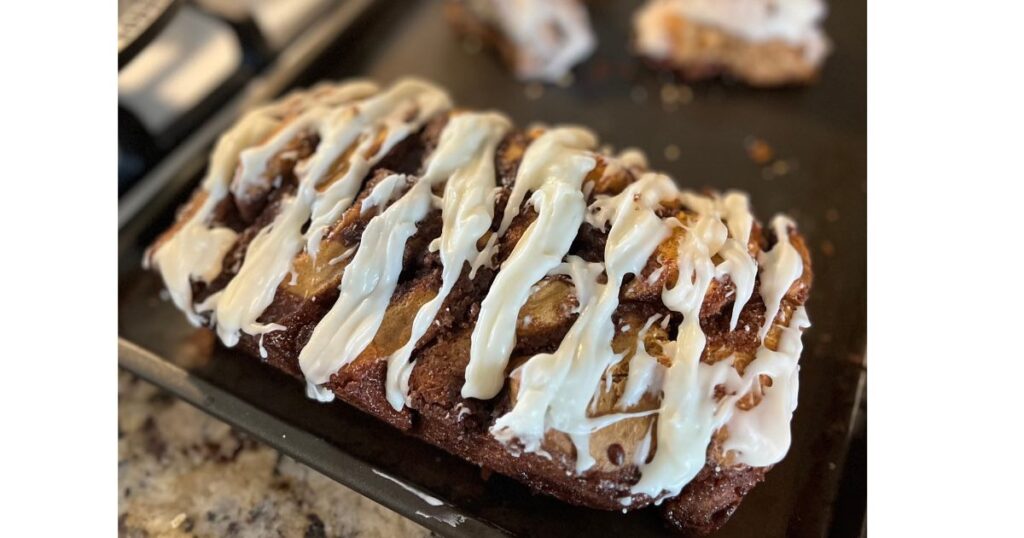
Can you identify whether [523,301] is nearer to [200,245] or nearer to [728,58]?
[200,245]

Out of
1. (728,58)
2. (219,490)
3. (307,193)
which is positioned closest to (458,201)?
Answer: (307,193)

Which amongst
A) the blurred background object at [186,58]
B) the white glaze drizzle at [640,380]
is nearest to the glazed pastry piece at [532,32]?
the blurred background object at [186,58]

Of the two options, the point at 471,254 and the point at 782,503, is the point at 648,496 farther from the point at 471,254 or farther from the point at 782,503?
the point at 471,254

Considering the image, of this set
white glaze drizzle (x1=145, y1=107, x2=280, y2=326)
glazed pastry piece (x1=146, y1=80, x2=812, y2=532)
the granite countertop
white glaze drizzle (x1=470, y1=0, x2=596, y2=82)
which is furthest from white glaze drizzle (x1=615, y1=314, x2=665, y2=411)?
white glaze drizzle (x1=470, y1=0, x2=596, y2=82)

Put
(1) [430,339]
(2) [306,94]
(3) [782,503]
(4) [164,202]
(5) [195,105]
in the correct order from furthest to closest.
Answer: (5) [195,105] → (4) [164,202] → (2) [306,94] → (3) [782,503] → (1) [430,339]

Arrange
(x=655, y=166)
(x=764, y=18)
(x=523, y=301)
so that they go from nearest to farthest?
1. (x=523, y=301)
2. (x=655, y=166)
3. (x=764, y=18)

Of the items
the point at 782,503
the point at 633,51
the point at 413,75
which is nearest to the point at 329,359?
the point at 782,503
